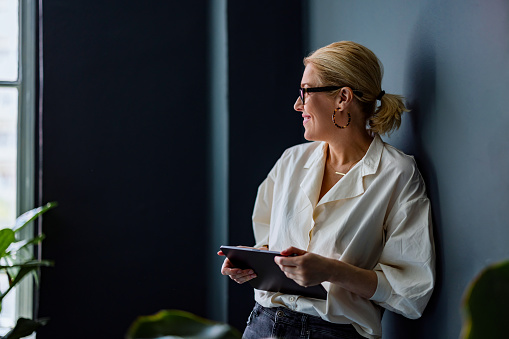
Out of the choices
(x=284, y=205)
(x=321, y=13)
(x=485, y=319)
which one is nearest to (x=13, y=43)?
(x=321, y=13)

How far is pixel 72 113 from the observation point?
2.88m

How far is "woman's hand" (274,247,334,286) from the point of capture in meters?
1.46

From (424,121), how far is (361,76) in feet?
0.79

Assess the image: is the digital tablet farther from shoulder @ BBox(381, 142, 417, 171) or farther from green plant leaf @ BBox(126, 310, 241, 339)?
green plant leaf @ BBox(126, 310, 241, 339)

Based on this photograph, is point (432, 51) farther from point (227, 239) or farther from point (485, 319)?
point (227, 239)

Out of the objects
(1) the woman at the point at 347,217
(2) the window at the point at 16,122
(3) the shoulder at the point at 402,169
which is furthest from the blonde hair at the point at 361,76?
(2) the window at the point at 16,122

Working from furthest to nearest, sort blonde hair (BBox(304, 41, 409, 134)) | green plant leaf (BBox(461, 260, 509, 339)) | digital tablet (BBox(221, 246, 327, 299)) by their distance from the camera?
blonde hair (BBox(304, 41, 409, 134)), digital tablet (BBox(221, 246, 327, 299)), green plant leaf (BBox(461, 260, 509, 339))

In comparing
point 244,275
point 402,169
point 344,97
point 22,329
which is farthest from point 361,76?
point 22,329

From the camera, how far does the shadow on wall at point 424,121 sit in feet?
5.04

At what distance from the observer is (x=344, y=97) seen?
5.77ft

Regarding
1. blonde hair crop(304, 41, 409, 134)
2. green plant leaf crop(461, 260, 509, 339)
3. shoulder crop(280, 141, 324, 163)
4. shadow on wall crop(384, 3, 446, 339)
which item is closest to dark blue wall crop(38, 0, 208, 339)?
shoulder crop(280, 141, 324, 163)

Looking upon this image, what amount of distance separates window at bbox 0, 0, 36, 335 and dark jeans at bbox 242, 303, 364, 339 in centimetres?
176

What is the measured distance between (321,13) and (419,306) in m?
1.52

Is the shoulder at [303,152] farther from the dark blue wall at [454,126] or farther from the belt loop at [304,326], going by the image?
the belt loop at [304,326]
